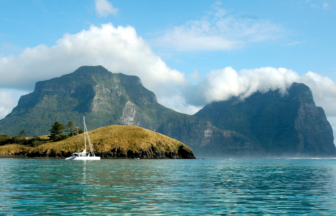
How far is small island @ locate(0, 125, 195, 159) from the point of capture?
160350 mm

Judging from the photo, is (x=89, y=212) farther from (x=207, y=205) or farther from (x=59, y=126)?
(x=59, y=126)

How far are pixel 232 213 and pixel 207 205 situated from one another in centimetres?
283

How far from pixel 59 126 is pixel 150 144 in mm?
63218

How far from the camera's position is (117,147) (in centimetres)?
16238

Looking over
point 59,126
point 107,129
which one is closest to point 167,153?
point 107,129

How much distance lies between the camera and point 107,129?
191500 millimetres

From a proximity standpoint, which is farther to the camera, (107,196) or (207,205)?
(107,196)

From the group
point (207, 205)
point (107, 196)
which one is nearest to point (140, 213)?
point (207, 205)

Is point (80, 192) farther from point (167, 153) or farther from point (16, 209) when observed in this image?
point (167, 153)

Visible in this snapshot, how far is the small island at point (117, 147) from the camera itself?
160350 millimetres

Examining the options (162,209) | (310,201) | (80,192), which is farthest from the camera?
(80,192)

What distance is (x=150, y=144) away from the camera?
169m

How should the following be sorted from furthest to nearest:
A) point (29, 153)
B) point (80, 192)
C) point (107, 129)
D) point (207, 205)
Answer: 1. point (107, 129)
2. point (29, 153)
3. point (80, 192)
4. point (207, 205)

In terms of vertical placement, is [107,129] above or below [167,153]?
above
